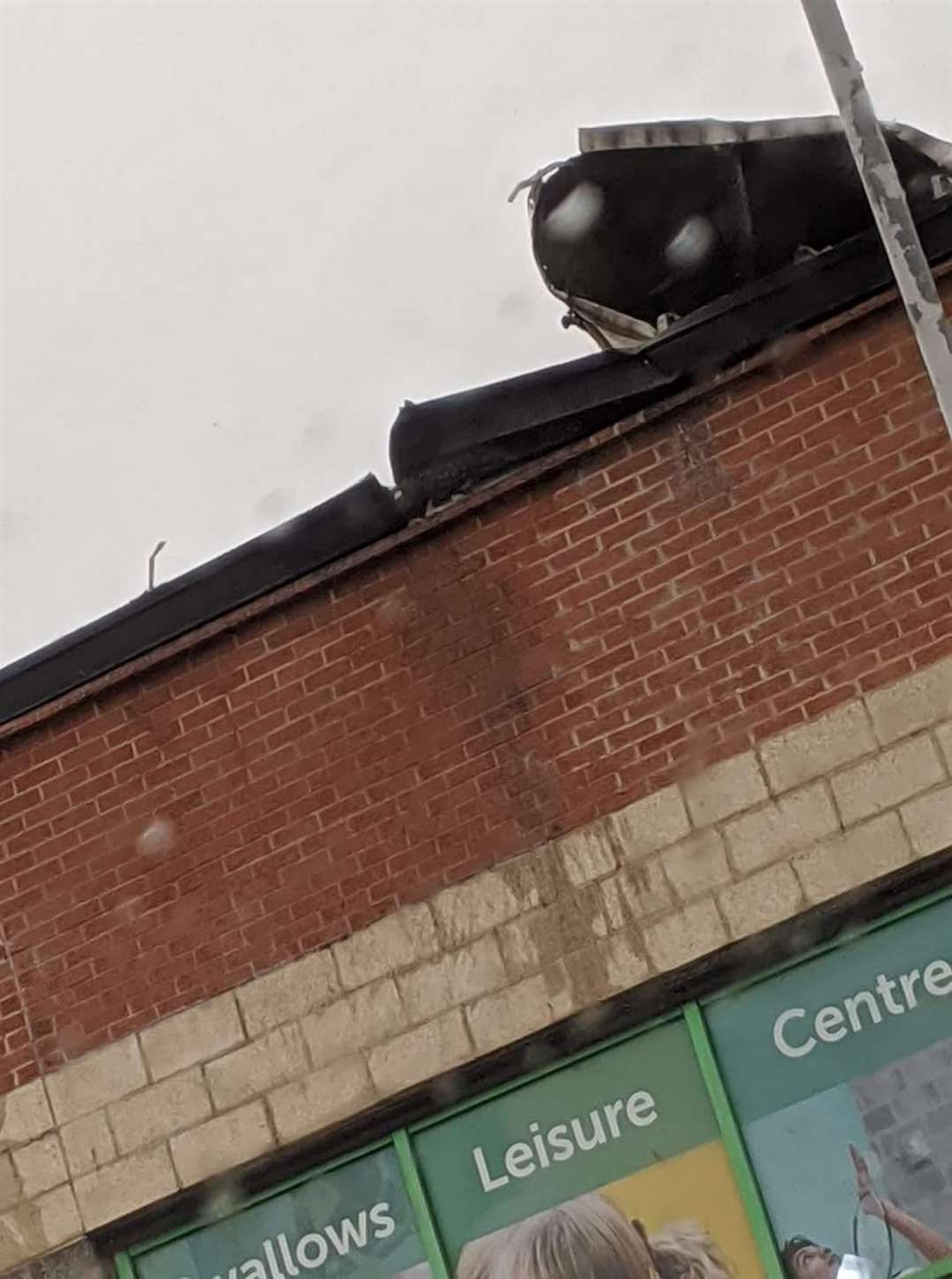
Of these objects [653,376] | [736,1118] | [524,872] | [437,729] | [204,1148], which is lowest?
[736,1118]

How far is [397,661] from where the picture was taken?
846cm

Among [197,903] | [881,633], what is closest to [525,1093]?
[197,903]

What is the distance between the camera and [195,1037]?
27.7 feet

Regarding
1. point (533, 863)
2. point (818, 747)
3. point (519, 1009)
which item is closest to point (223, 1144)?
point (519, 1009)

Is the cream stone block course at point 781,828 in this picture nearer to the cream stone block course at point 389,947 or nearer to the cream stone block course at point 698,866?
the cream stone block course at point 698,866

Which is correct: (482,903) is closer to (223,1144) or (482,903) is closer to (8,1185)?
(223,1144)

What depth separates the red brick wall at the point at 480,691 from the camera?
8008mm

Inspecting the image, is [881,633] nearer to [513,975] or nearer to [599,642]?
[599,642]

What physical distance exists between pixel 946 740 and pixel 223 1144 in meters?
3.65

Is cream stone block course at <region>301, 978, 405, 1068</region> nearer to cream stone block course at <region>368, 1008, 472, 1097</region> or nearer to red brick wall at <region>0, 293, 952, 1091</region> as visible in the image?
cream stone block course at <region>368, 1008, 472, 1097</region>

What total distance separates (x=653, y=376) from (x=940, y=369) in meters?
1.48

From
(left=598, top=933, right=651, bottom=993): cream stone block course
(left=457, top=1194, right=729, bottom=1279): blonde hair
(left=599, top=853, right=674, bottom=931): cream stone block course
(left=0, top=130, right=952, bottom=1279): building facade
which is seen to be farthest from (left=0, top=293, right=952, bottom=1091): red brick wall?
(left=457, top=1194, right=729, bottom=1279): blonde hair

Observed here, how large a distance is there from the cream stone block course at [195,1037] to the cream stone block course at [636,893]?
180cm

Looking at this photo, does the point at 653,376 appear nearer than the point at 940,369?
No
